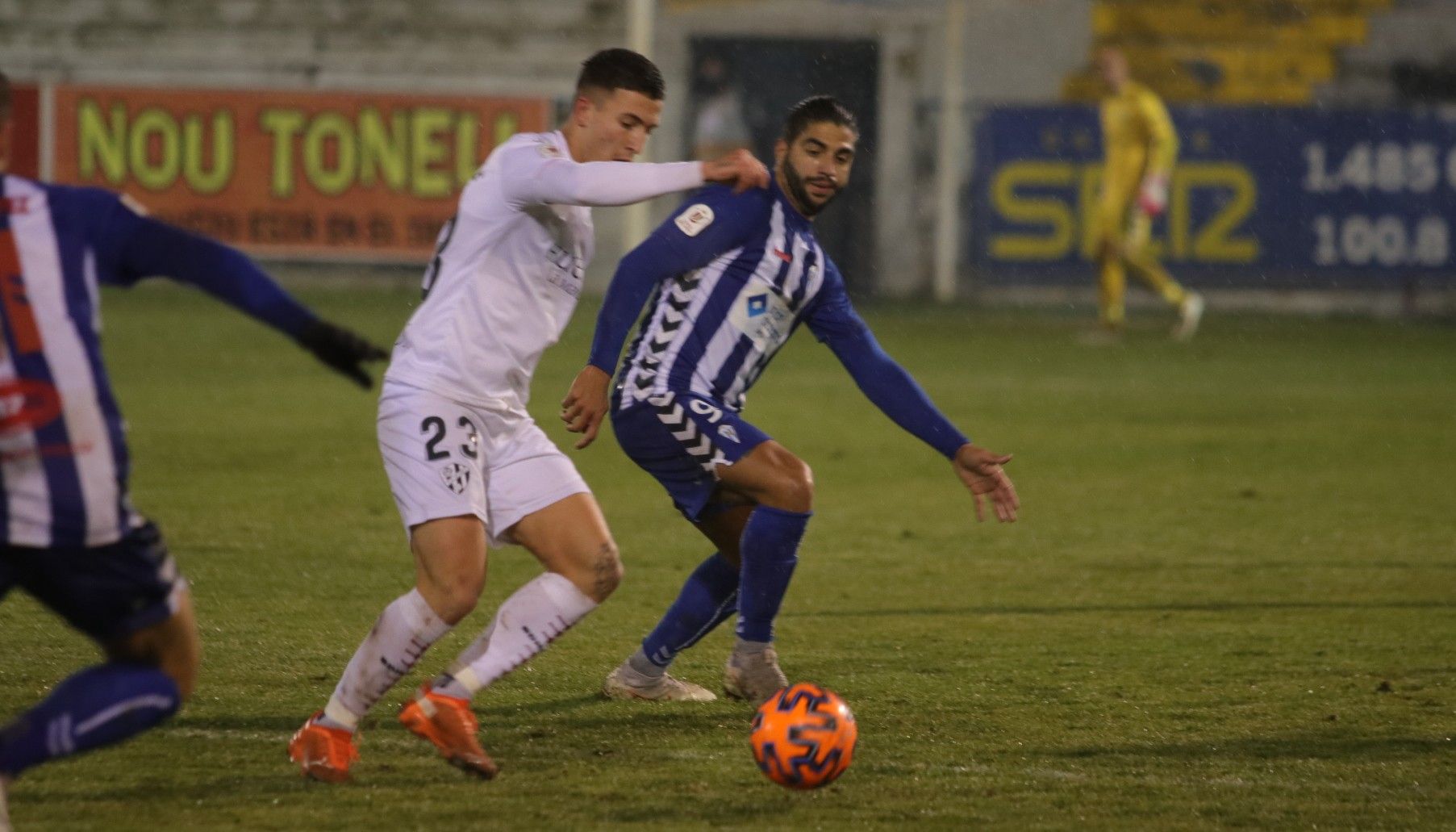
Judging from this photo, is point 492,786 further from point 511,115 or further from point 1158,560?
point 511,115

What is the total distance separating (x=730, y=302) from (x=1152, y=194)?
13.0 m

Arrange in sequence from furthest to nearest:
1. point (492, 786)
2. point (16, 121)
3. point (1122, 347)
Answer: point (16, 121)
point (1122, 347)
point (492, 786)

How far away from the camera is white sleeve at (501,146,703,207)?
457cm

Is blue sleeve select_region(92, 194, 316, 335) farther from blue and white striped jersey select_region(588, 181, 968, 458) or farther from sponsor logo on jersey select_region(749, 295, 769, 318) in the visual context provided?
sponsor logo on jersey select_region(749, 295, 769, 318)

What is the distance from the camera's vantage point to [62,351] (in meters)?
3.75

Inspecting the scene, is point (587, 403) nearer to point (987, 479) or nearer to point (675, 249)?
point (675, 249)

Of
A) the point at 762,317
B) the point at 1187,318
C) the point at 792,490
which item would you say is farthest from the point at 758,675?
the point at 1187,318

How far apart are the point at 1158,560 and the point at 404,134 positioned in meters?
14.5

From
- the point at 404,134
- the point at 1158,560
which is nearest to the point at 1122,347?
the point at 404,134

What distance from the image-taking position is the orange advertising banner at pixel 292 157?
69.8 ft

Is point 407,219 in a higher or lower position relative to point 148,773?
lower

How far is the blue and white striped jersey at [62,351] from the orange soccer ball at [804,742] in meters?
1.63

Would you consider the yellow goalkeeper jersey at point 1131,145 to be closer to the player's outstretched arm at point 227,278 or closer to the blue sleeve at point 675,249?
the blue sleeve at point 675,249

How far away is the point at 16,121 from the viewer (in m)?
21.1
